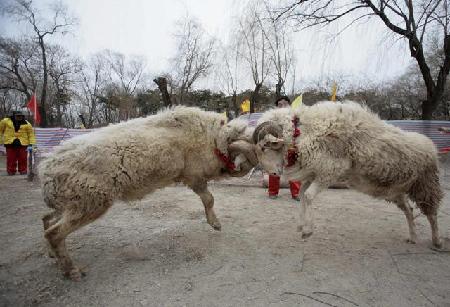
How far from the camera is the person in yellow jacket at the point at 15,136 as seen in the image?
410 inches

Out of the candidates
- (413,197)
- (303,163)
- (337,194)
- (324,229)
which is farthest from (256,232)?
(337,194)

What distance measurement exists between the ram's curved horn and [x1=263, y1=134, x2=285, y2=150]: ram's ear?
0.06 metres

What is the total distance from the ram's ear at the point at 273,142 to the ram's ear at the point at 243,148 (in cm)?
31

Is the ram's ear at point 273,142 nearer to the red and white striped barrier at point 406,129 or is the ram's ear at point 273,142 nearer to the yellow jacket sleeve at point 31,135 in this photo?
the red and white striped barrier at point 406,129

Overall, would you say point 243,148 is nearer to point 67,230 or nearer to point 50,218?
point 67,230

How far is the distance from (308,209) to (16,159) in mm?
10719

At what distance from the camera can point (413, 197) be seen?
13.9 feet

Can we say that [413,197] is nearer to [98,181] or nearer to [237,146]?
[237,146]

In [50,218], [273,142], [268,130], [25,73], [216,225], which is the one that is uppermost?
[25,73]

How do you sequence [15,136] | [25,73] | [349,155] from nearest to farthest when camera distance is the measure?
[349,155] < [15,136] < [25,73]

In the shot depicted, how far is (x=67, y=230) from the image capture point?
324cm

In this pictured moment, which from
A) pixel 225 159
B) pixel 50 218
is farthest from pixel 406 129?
pixel 50 218

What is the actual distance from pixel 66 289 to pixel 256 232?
8.64 feet

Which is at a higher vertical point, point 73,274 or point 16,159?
point 16,159
